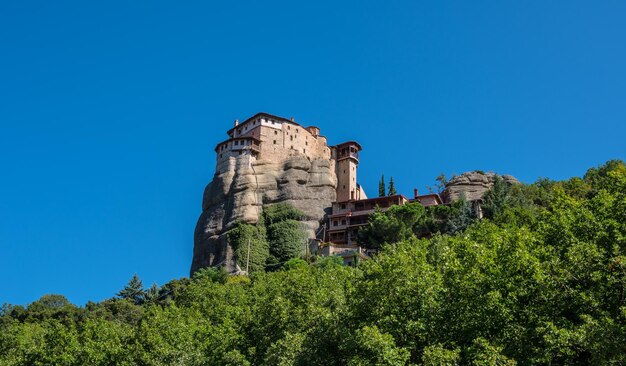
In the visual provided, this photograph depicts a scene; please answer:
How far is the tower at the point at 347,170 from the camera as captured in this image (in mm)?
108750

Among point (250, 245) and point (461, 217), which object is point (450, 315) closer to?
point (461, 217)

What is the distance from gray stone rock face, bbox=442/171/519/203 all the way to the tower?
15.7m

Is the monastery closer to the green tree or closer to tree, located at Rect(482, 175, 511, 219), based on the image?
the green tree

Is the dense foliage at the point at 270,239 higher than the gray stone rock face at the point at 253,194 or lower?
lower

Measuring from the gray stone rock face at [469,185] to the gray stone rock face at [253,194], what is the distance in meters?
17.9

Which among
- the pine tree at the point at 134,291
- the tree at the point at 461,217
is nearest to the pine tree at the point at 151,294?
the pine tree at the point at 134,291

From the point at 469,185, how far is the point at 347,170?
20634 millimetres

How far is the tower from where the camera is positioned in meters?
109

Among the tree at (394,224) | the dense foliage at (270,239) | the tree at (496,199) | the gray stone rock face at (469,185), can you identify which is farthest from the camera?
the gray stone rock face at (469,185)

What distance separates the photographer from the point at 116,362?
44281 mm

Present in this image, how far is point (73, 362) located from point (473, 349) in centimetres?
2928

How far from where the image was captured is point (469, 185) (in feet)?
327

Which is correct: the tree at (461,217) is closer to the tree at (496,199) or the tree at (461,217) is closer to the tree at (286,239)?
the tree at (496,199)

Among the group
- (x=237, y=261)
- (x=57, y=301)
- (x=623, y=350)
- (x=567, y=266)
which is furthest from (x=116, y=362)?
(x=57, y=301)
